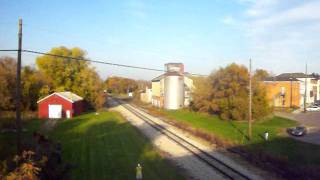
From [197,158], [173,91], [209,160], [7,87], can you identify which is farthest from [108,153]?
[173,91]

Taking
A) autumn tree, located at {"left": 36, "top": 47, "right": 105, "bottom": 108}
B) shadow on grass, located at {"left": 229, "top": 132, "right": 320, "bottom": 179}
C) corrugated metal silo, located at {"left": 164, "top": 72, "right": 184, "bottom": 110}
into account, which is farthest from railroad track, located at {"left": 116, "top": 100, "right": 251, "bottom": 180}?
corrugated metal silo, located at {"left": 164, "top": 72, "right": 184, "bottom": 110}

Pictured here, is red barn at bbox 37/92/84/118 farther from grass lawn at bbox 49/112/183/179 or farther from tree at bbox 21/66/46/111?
grass lawn at bbox 49/112/183/179

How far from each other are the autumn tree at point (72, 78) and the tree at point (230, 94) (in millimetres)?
18240

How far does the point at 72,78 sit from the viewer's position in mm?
68938

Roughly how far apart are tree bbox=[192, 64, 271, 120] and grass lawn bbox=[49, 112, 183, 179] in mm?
16781

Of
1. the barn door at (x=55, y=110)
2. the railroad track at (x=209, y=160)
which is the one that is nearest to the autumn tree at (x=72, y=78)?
the barn door at (x=55, y=110)

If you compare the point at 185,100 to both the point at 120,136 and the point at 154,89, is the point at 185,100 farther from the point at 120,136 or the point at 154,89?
the point at 120,136

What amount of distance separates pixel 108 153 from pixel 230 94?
2998 centimetres

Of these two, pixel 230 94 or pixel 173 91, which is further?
pixel 173 91

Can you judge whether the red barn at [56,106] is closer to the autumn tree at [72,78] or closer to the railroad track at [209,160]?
the autumn tree at [72,78]

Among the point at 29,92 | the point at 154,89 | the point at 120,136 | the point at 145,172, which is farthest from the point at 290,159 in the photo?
the point at 154,89

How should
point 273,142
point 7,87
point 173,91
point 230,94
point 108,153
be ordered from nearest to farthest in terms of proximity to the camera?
point 108,153 → point 273,142 → point 7,87 → point 230,94 → point 173,91

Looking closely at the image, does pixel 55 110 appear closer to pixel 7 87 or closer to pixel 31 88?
pixel 7 87

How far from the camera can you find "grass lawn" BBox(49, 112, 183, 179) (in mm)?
21547
